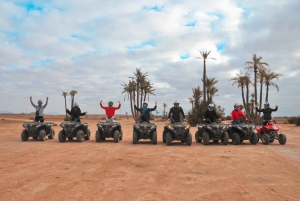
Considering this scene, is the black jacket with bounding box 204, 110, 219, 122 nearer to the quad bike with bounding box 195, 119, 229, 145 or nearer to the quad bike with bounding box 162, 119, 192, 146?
the quad bike with bounding box 195, 119, 229, 145

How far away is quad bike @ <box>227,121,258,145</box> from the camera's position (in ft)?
50.2

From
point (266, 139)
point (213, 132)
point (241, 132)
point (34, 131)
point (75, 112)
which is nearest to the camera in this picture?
point (213, 132)

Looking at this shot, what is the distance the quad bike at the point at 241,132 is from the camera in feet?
50.2

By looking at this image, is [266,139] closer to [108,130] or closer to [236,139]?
[236,139]

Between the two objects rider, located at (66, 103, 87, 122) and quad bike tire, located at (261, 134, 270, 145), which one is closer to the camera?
quad bike tire, located at (261, 134, 270, 145)

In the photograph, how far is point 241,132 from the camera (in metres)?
15.5

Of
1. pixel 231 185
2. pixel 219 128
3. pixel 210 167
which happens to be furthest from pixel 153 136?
pixel 231 185

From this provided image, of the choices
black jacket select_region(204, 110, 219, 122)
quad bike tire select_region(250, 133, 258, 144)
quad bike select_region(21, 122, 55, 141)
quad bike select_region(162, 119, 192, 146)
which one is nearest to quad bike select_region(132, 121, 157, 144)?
quad bike select_region(162, 119, 192, 146)

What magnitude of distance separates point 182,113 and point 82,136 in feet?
18.1

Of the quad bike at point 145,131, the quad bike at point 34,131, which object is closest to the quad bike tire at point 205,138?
the quad bike at point 145,131

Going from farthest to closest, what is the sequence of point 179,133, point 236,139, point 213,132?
point 236,139
point 213,132
point 179,133

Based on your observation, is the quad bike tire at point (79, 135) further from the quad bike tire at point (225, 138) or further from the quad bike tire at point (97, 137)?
the quad bike tire at point (225, 138)

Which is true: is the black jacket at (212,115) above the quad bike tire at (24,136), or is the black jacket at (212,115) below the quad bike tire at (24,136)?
above

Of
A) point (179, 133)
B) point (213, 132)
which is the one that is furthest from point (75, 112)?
point (213, 132)
